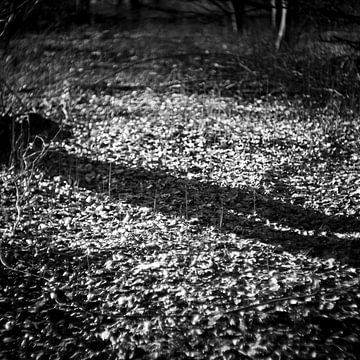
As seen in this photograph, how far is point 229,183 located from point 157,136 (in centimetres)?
194

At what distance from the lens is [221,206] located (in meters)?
4.98

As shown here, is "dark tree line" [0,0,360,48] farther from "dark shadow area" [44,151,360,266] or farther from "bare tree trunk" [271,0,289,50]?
"dark shadow area" [44,151,360,266]

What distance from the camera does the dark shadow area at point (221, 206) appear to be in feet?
13.9

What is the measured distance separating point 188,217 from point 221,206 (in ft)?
1.39

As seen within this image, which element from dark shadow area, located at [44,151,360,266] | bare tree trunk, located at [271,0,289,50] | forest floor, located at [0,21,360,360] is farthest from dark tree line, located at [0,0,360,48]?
dark shadow area, located at [44,151,360,266]

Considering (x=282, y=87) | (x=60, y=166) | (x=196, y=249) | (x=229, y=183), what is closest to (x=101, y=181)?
(x=60, y=166)

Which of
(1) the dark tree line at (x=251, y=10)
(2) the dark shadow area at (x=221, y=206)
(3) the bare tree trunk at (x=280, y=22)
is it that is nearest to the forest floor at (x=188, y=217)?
(2) the dark shadow area at (x=221, y=206)

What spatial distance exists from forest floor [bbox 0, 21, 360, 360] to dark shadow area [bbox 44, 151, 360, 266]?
2 centimetres

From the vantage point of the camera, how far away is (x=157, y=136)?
702 cm

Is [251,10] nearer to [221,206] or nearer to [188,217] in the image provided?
[221,206]

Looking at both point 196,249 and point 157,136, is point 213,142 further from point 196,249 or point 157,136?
point 196,249

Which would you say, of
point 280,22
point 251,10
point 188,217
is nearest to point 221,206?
point 188,217

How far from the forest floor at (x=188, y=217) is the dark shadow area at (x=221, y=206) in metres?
0.02

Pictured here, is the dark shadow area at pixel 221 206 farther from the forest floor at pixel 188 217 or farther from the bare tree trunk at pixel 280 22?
the bare tree trunk at pixel 280 22
